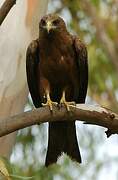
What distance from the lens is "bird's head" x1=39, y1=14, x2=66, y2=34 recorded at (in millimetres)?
2851

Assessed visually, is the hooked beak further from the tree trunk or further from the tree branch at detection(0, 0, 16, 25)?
the tree branch at detection(0, 0, 16, 25)

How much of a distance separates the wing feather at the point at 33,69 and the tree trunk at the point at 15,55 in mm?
33

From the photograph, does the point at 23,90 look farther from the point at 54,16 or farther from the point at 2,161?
the point at 2,161

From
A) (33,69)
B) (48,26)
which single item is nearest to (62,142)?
(33,69)

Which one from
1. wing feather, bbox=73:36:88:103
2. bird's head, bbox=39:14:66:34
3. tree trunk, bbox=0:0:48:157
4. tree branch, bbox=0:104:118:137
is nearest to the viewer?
tree branch, bbox=0:104:118:137

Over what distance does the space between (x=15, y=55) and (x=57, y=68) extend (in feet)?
1.04

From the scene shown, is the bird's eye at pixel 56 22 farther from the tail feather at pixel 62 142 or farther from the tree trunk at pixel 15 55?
the tail feather at pixel 62 142

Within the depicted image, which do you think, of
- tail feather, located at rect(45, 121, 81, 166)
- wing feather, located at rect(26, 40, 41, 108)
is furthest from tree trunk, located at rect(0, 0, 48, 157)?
tail feather, located at rect(45, 121, 81, 166)

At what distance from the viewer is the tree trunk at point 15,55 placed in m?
2.65

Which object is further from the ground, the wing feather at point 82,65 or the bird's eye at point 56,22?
the bird's eye at point 56,22

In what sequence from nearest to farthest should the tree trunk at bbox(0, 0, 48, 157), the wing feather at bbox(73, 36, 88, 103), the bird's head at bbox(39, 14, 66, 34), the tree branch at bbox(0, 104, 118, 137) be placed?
the tree branch at bbox(0, 104, 118, 137) → the tree trunk at bbox(0, 0, 48, 157) → the bird's head at bbox(39, 14, 66, 34) → the wing feather at bbox(73, 36, 88, 103)

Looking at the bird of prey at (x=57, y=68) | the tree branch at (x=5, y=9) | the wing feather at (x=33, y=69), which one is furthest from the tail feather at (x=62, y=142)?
the tree branch at (x=5, y=9)

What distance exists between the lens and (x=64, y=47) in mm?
3029

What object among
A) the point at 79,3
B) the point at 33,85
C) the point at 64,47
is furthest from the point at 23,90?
the point at 79,3
